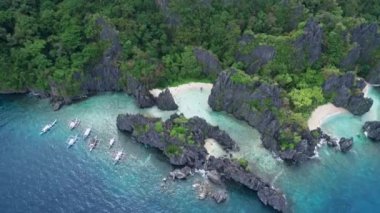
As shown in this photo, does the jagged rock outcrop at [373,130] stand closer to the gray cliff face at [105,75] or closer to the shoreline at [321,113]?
the shoreline at [321,113]

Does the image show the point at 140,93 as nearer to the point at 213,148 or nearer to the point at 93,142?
the point at 93,142

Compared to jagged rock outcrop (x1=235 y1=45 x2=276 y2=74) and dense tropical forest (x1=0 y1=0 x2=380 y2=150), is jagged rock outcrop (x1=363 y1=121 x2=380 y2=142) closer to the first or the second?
dense tropical forest (x1=0 y1=0 x2=380 y2=150)

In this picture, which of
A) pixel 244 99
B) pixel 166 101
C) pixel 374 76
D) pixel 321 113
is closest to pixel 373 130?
pixel 321 113

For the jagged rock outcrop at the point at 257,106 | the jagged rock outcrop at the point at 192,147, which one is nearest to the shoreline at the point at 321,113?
the jagged rock outcrop at the point at 257,106

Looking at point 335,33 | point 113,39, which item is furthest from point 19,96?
point 335,33

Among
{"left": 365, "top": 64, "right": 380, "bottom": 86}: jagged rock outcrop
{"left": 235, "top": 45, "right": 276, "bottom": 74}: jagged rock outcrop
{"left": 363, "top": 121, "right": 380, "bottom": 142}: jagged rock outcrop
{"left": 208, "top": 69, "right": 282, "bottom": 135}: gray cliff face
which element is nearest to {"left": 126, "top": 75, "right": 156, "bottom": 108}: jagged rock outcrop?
{"left": 208, "top": 69, "right": 282, "bottom": 135}: gray cliff face

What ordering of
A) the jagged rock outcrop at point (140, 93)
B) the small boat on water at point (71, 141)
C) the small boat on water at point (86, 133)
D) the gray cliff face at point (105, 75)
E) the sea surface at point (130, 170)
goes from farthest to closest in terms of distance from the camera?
the gray cliff face at point (105, 75)
the jagged rock outcrop at point (140, 93)
the small boat on water at point (86, 133)
the small boat on water at point (71, 141)
the sea surface at point (130, 170)

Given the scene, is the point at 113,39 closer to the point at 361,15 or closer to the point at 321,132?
the point at 321,132
